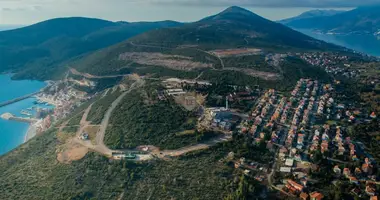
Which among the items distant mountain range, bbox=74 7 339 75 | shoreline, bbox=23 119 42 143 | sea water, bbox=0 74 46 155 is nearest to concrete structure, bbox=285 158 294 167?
distant mountain range, bbox=74 7 339 75

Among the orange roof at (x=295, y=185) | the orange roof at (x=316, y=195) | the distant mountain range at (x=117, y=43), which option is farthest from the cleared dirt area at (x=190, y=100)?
the distant mountain range at (x=117, y=43)

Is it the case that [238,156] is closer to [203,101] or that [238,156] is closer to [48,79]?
[203,101]

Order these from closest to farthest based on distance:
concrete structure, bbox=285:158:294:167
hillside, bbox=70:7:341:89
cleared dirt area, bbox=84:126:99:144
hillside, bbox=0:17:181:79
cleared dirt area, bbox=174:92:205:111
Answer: concrete structure, bbox=285:158:294:167 < cleared dirt area, bbox=84:126:99:144 < cleared dirt area, bbox=174:92:205:111 < hillside, bbox=70:7:341:89 < hillside, bbox=0:17:181:79

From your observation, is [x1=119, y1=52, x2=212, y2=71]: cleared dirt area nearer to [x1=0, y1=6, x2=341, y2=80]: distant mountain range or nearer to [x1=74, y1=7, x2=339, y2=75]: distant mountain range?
[x1=74, y1=7, x2=339, y2=75]: distant mountain range

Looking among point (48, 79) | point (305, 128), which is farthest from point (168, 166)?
point (48, 79)

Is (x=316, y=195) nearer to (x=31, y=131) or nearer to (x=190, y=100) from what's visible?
(x=190, y=100)
